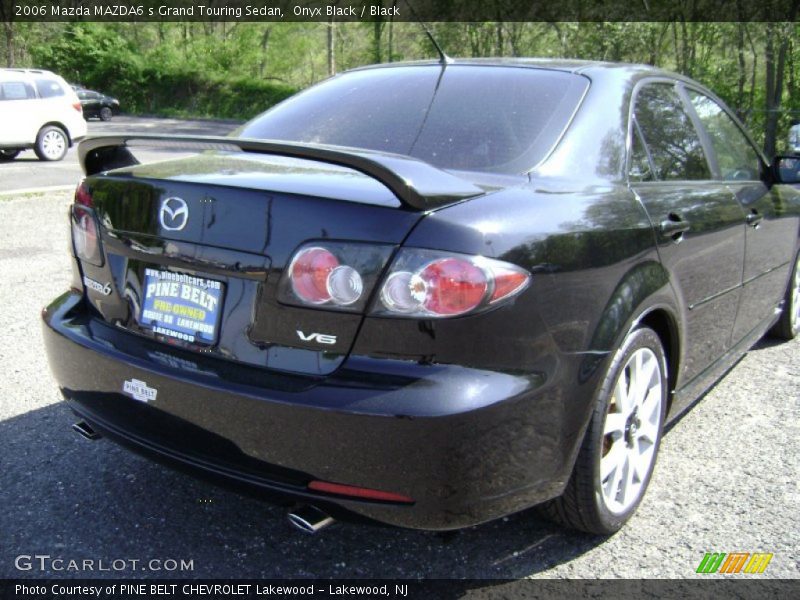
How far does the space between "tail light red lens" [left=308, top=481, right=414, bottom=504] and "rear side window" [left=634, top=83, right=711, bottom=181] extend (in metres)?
1.67

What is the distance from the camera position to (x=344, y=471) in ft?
6.73

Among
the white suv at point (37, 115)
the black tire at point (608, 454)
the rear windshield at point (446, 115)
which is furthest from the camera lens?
the white suv at point (37, 115)

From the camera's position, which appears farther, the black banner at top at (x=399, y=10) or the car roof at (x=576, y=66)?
the black banner at top at (x=399, y=10)

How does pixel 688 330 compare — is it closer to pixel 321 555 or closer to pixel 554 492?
pixel 554 492

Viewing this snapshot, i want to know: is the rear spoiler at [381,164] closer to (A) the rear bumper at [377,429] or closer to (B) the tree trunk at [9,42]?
(A) the rear bumper at [377,429]

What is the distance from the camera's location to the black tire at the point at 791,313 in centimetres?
486

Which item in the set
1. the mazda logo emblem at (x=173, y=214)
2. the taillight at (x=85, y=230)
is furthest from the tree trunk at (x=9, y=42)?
the mazda logo emblem at (x=173, y=214)

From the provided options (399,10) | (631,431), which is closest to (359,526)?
(631,431)

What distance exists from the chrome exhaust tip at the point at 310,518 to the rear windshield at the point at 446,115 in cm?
120

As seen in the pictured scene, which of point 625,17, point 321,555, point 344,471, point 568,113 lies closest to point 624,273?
point 568,113

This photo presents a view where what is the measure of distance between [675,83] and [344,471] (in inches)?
93.7

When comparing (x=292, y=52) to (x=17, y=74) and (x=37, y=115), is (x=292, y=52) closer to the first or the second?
(x=17, y=74)

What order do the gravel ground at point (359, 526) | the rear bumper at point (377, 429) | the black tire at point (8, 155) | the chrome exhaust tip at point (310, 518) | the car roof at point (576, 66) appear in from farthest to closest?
the black tire at point (8, 155), the car roof at point (576, 66), the gravel ground at point (359, 526), the chrome exhaust tip at point (310, 518), the rear bumper at point (377, 429)

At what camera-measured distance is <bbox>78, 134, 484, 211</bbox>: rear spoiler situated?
2.06 meters
